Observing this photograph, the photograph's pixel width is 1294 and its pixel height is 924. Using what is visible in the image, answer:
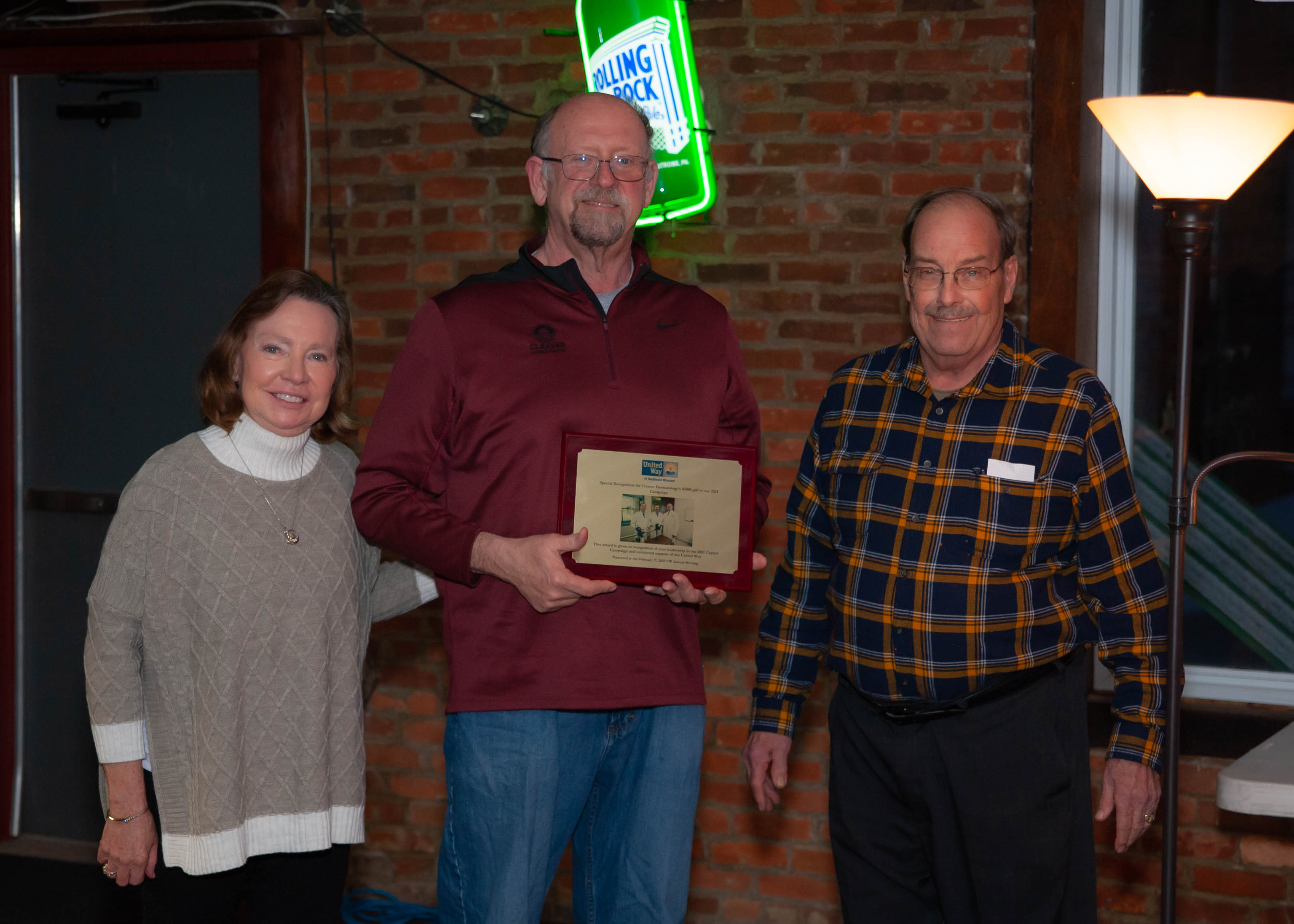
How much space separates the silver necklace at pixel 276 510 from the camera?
206cm

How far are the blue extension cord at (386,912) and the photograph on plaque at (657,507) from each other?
2040 millimetres

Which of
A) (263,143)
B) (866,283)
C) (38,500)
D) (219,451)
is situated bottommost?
(38,500)

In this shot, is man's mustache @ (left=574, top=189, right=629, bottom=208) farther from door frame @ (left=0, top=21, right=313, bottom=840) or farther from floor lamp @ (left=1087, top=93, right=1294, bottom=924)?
door frame @ (left=0, top=21, right=313, bottom=840)

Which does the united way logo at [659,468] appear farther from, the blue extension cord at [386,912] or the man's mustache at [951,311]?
the blue extension cord at [386,912]

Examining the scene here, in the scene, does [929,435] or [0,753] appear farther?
[0,753]

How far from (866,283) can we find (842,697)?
1.43m

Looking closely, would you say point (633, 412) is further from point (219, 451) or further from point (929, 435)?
point (219, 451)

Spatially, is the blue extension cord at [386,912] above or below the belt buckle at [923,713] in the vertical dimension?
below

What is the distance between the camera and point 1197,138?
2316 mm

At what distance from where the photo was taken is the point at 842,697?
2.23m

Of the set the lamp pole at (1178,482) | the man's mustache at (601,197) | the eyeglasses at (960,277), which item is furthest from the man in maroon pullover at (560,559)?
the lamp pole at (1178,482)

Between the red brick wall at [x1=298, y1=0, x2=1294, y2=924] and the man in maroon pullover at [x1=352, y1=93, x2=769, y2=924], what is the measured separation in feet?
3.86

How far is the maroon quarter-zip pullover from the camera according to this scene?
6.77 feet

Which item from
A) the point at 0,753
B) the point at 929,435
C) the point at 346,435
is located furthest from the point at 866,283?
the point at 0,753
